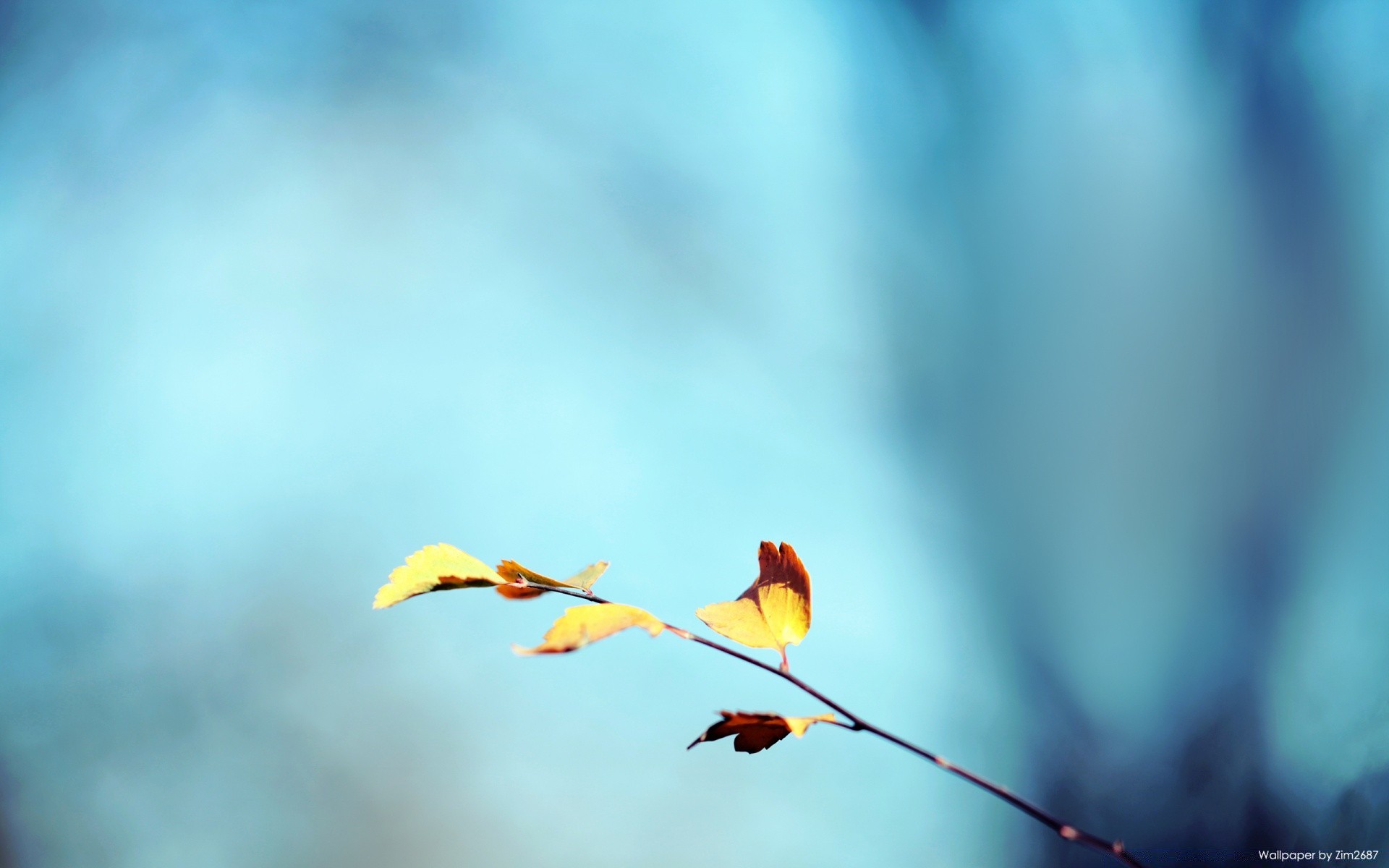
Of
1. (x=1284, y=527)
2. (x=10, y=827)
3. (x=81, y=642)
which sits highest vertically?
(x=1284, y=527)

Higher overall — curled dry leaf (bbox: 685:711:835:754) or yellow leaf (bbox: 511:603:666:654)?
yellow leaf (bbox: 511:603:666:654)

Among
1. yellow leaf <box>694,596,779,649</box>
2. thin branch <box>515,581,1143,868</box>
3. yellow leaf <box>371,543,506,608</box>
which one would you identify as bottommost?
thin branch <box>515,581,1143,868</box>

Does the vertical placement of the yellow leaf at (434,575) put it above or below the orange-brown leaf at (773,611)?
below

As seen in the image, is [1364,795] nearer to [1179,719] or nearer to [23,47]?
[1179,719]

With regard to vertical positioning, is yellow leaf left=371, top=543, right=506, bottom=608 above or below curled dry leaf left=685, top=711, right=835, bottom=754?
above

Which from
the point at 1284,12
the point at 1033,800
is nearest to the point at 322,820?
the point at 1033,800
